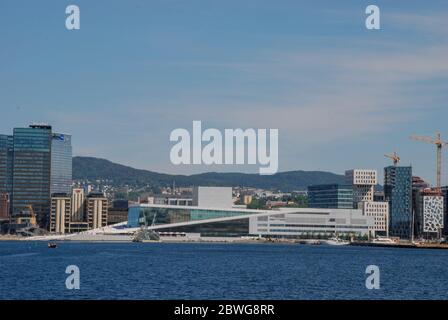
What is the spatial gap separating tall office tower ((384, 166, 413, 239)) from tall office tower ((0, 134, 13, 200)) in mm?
74568

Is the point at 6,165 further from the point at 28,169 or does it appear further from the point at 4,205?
the point at 4,205

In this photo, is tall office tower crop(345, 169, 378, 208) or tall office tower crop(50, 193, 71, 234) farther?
tall office tower crop(345, 169, 378, 208)

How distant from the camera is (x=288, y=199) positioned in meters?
188

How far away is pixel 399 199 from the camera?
561ft

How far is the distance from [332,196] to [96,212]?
4152cm

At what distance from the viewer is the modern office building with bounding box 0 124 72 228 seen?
174375mm

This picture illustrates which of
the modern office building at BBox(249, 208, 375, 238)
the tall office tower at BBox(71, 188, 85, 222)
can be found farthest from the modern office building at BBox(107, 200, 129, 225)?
the modern office building at BBox(249, 208, 375, 238)

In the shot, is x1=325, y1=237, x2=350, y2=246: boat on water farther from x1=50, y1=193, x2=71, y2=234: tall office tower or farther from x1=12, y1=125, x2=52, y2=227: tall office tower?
x1=12, y1=125, x2=52, y2=227: tall office tower

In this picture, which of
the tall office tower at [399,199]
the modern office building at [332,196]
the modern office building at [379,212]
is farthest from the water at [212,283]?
the tall office tower at [399,199]

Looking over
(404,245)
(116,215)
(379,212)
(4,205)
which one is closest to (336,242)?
(404,245)

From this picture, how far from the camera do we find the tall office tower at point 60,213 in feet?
529

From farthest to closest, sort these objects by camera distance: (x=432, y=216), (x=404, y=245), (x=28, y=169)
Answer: (x=28, y=169) < (x=432, y=216) < (x=404, y=245)
